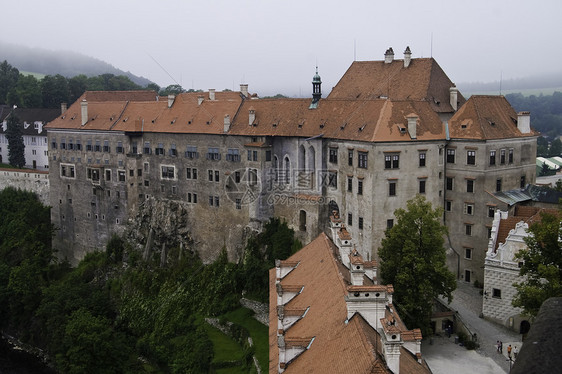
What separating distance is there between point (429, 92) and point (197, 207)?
25365 mm

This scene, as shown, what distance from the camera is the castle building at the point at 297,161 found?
50281mm

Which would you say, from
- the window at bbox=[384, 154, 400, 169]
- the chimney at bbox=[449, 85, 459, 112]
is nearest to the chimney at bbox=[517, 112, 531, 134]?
the chimney at bbox=[449, 85, 459, 112]

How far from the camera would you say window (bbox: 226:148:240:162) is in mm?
59500

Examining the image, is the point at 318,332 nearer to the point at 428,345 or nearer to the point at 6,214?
the point at 428,345

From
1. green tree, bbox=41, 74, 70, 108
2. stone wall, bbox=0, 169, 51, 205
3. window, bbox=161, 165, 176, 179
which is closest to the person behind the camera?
window, bbox=161, 165, 176, 179

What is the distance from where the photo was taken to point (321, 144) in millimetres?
54844

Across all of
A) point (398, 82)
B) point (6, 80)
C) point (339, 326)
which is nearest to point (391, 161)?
point (398, 82)

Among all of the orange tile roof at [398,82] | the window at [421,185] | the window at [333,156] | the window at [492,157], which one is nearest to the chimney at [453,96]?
the orange tile roof at [398,82]

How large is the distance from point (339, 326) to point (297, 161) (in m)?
32.3

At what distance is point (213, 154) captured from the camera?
61500 mm

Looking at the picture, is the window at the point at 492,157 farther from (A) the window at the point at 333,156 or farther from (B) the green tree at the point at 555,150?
(B) the green tree at the point at 555,150

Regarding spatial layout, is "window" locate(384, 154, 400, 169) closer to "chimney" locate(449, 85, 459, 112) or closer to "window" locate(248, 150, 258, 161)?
"chimney" locate(449, 85, 459, 112)

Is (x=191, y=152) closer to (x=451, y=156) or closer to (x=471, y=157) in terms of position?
(x=451, y=156)

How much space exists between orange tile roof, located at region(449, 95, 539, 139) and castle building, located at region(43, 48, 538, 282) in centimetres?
12
